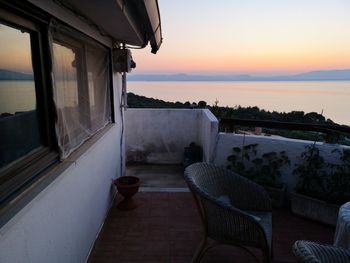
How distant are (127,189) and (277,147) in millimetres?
1969

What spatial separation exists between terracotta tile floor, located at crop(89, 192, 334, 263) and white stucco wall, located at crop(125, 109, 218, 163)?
1.82 meters

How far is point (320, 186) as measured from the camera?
9.96ft

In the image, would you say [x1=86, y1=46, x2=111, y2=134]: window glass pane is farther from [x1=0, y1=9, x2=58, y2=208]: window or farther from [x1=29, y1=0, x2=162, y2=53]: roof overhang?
[x1=0, y1=9, x2=58, y2=208]: window

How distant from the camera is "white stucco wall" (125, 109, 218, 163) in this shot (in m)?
5.18

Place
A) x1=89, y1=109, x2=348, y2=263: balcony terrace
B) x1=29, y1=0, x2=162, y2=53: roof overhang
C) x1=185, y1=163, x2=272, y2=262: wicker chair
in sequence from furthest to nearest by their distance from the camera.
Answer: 1. x1=89, y1=109, x2=348, y2=263: balcony terrace
2. x1=185, y1=163, x2=272, y2=262: wicker chair
3. x1=29, y1=0, x2=162, y2=53: roof overhang

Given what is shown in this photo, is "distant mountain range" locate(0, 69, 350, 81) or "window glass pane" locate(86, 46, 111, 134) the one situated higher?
"distant mountain range" locate(0, 69, 350, 81)

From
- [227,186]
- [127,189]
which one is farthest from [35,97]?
[127,189]

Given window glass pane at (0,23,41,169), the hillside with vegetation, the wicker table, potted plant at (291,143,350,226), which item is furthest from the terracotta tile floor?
window glass pane at (0,23,41,169)

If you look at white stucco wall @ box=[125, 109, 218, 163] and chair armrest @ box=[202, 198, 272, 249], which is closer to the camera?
chair armrest @ box=[202, 198, 272, 249]

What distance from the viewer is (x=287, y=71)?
1088 cm

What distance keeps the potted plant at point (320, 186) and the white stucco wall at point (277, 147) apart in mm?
66

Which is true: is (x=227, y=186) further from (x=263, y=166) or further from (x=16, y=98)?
(x=16, y=98)

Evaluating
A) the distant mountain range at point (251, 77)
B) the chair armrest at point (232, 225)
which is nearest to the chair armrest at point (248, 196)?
the chair armrest at point (232, 225)

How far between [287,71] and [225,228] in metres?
10.4
